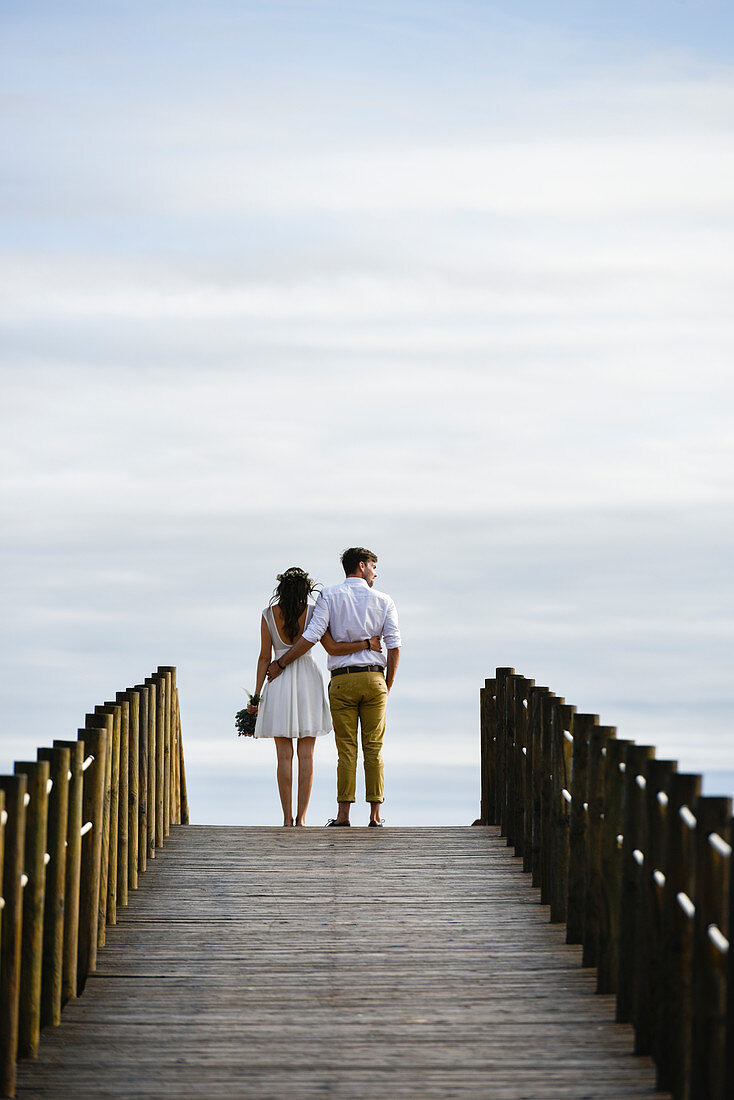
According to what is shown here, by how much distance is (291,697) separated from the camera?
12.3 metres

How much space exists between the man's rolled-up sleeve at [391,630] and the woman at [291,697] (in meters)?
0.72

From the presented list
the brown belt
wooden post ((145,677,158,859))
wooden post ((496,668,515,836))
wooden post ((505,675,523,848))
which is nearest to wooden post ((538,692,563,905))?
wooden post ((505,675,523,848))

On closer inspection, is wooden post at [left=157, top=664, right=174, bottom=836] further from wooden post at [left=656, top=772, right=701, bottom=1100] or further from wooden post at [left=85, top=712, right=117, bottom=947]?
wooden post at [left=656, top=772, right=701, bottom=1100]

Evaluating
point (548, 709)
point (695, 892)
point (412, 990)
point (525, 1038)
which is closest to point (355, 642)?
point (548, 709)

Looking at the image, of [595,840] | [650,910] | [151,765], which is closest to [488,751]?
[151,765]

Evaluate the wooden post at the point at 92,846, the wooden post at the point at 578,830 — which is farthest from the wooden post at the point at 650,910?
the wooden post at the point at 92,846

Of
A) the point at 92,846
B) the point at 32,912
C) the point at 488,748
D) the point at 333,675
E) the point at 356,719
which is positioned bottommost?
the point at 32,912

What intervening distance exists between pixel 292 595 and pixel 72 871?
539cm

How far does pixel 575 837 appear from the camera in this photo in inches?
312

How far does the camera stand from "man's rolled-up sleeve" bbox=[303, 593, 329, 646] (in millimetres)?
11859

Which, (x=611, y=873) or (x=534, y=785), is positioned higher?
(x=534, y=785)

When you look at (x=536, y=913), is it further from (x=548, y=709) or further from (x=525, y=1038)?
(x=525, y=1038)

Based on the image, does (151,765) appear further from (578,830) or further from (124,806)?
(578,830)

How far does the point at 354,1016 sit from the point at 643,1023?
1.30 metres
